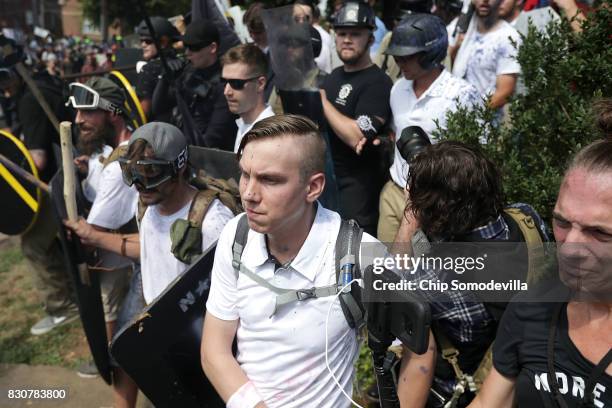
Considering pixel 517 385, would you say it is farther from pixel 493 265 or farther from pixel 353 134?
pixel 353 134

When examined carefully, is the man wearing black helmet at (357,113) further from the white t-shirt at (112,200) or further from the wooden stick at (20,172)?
the wooden stick at (20,172)

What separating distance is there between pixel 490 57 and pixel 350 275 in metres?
2.94

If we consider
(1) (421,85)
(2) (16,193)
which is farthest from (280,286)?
(2) (16,193)

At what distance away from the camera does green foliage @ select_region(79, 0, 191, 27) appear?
1346 inches

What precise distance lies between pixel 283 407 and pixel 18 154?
336cm

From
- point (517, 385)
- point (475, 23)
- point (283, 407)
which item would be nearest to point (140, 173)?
point (283, 407)

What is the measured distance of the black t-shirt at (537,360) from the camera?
1.45 metres

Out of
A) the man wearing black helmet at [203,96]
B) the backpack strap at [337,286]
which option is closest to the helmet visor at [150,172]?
the backpack strap at [337,286]

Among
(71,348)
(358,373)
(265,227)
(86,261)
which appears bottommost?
(71,348)

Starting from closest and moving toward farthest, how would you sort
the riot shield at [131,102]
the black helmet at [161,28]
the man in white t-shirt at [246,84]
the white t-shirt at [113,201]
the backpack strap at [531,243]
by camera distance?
the backpack strap at [531,243] < the white t-shirt at [113,201] < the man in white t-shirt at [246,84] < the riot shield at [131,102] < the black helmet at [161,28]

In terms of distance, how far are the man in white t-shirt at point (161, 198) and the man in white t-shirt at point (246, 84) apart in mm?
918

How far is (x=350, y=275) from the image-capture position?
6.12ft

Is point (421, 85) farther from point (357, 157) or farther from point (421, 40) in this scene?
point (357, 157)

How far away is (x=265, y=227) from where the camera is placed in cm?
193
